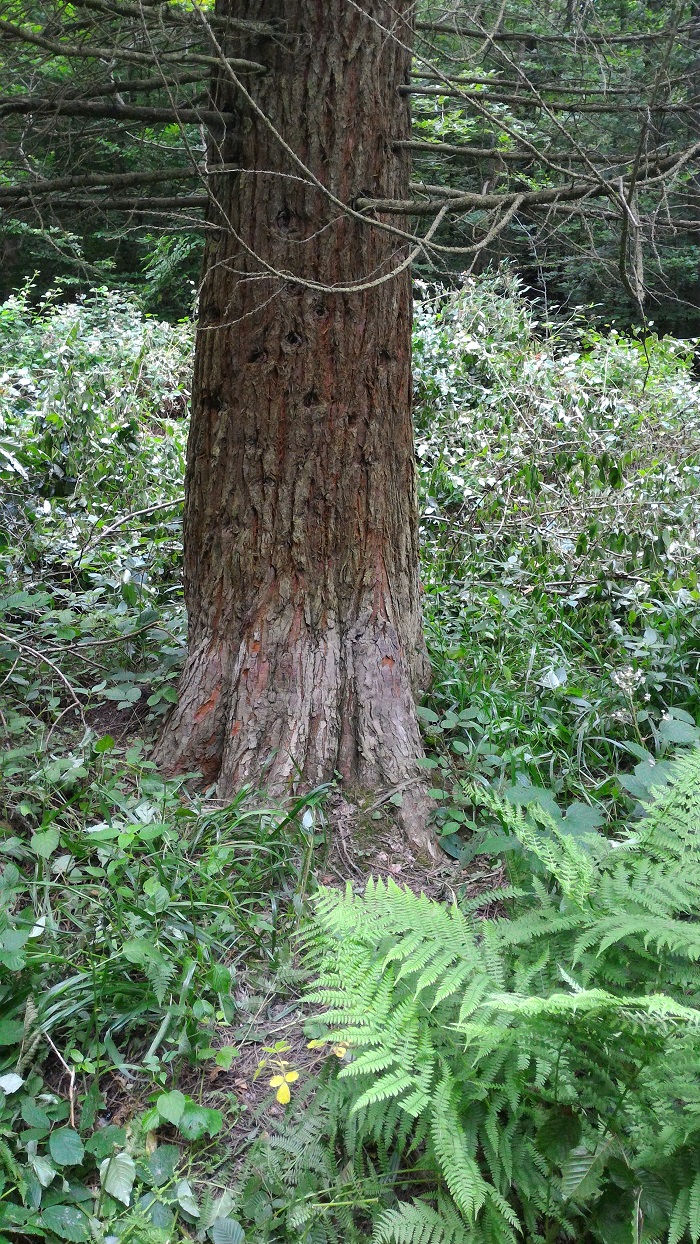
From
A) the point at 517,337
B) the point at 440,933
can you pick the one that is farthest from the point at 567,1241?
the point at 517,337

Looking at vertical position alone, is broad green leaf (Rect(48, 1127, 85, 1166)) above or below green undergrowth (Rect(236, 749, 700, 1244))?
below

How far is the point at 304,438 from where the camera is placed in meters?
2.83

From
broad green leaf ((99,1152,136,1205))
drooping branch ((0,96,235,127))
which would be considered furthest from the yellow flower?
drooping branch ((0,96,235,127))

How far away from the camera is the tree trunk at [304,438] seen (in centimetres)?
272

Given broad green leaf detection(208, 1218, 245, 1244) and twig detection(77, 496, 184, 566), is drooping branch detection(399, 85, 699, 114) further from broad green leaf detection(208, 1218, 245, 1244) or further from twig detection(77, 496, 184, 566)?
broad green leaf detection(208, 1218, 245, 1244)

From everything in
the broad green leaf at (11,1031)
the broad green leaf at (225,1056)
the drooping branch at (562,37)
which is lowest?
the broad green leaf at (225,1056)

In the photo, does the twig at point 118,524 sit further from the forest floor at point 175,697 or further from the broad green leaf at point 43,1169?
the broad green leaf at point 43,1169

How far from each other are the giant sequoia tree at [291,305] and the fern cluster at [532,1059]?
3.18 ft

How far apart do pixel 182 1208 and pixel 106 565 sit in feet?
9.67

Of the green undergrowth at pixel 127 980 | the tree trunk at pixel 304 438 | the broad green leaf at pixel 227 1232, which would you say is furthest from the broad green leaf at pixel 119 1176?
the tree trunk at pixel 304 438

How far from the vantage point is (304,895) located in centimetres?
255

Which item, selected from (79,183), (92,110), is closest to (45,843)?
(79,183)

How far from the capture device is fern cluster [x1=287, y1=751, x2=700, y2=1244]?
61.6 inches

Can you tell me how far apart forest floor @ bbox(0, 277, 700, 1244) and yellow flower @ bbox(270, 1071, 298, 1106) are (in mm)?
11
